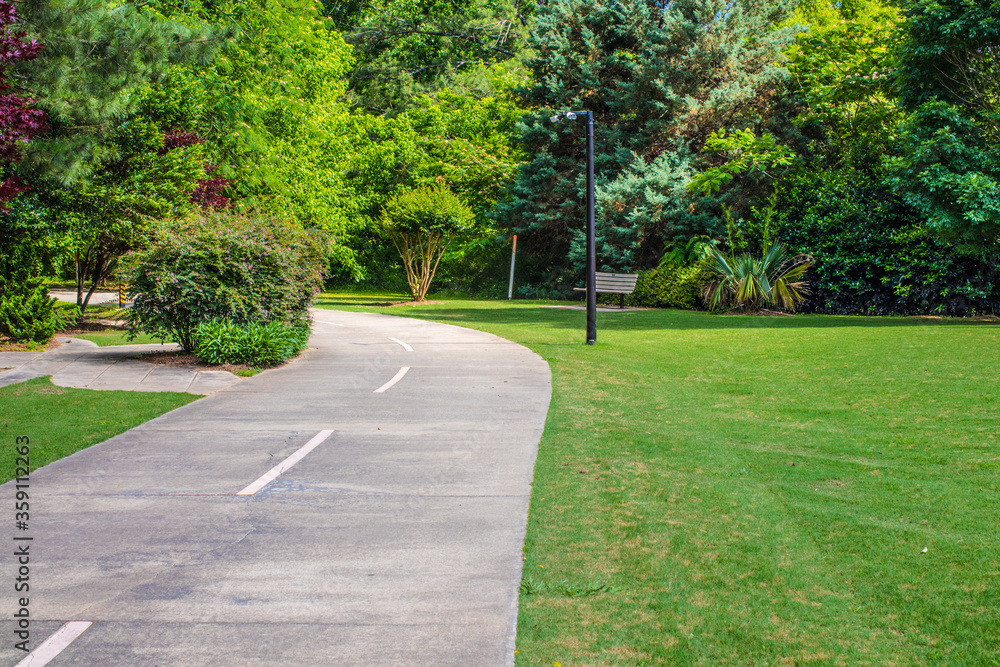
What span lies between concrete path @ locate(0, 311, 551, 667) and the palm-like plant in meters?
16.7

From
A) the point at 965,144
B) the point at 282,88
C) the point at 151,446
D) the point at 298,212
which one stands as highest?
the point at 282,88

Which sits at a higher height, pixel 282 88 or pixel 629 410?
pixel 282 88

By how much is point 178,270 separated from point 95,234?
5342 millimetres

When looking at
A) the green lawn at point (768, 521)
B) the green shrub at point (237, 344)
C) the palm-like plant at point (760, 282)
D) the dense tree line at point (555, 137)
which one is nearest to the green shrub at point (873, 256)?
the dense tree line at point (555, 137)

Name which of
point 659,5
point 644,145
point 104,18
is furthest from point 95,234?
point 659,5

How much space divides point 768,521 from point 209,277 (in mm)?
10150

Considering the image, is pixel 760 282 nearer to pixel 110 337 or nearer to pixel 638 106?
pixel 638 106

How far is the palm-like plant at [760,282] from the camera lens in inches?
973

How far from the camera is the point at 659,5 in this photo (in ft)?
113

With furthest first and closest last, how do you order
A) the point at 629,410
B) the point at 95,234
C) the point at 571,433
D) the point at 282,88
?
the point at 282,88 → the point at 95,234 → the point at 629,410 → the point at 571,433

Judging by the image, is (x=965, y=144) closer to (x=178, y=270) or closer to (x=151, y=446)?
(x=178, y=270)

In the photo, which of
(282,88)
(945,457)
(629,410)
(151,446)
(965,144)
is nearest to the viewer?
(945,457)

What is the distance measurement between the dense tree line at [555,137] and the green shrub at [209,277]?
1066 mm

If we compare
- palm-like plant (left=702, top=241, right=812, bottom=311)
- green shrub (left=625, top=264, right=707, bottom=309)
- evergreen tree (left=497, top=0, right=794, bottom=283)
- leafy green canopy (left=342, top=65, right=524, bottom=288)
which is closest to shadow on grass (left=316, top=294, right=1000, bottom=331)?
palm-like plant (left=702, top=241, right=812, bottom=311)
